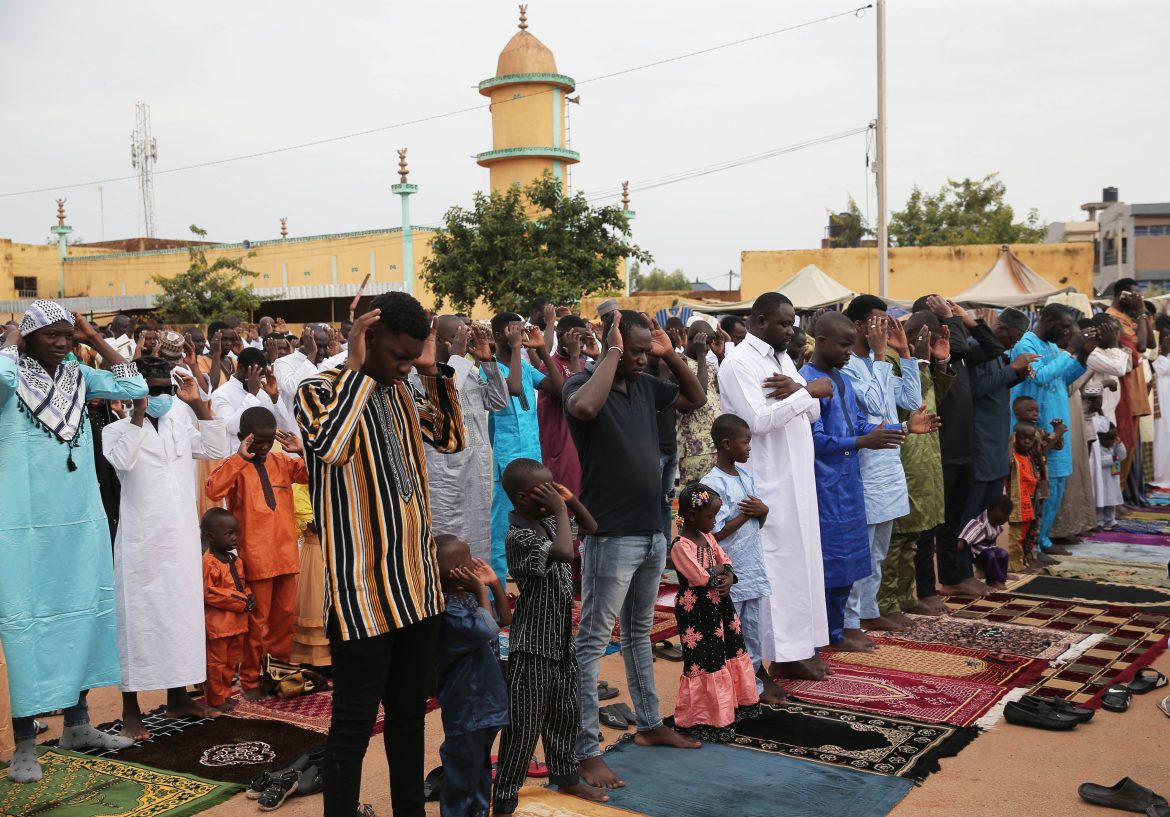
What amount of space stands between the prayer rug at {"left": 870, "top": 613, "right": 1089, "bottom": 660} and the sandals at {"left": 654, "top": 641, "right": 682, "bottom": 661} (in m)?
1.45

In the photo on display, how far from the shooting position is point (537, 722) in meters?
4.30

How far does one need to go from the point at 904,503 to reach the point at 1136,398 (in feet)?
21.5

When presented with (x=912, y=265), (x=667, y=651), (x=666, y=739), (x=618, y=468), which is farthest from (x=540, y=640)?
(x=912, y=265)

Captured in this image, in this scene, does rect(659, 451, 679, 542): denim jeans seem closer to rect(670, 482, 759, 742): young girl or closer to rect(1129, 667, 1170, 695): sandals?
rect(670, 482, 759, 742): young girl

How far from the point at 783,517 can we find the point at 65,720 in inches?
150

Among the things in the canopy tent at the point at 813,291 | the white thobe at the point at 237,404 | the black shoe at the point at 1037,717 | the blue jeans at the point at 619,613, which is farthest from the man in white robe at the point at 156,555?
the canopy tent at the point at 813,291

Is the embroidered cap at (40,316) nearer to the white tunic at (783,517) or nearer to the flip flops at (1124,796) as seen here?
the white tunic at (783,517)

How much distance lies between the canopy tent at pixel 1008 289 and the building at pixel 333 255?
1305cm

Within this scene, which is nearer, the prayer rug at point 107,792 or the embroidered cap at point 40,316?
the prayer rug at point 107,792

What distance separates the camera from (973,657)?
6.52 m

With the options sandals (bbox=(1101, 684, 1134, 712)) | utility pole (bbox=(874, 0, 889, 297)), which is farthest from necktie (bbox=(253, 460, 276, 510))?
utility pole (bbox=(874, 0, 889, 297))

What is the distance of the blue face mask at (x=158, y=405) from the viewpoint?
5.45 m

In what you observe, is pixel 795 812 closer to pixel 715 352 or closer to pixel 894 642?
pixel 894 642

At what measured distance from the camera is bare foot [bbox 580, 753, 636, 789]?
14.8 ft
